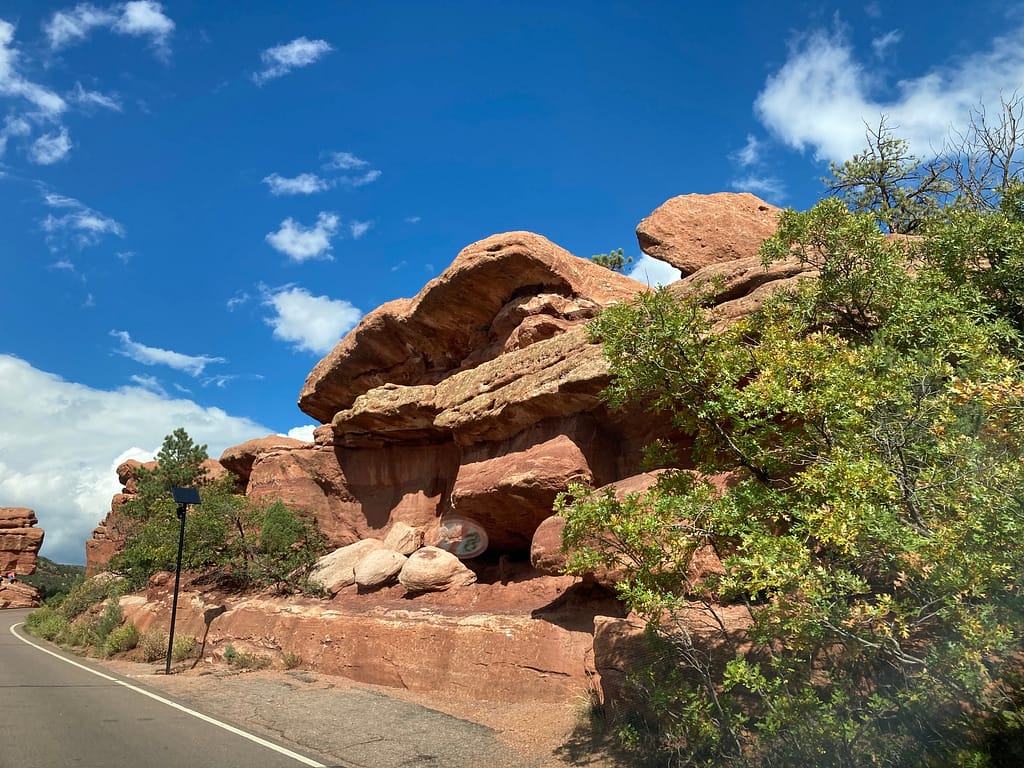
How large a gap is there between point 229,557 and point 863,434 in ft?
62.8

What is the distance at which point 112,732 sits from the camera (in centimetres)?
883

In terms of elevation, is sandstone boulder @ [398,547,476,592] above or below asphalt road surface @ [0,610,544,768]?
above

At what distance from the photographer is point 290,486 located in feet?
70.5

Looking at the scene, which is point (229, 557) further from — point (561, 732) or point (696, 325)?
point (696, 325)

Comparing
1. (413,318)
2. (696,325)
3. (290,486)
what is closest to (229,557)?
(290,486)

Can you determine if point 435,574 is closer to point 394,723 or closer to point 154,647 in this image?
point 394,723

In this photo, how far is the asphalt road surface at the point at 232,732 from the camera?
7641 mm

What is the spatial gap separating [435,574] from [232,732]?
223 inches

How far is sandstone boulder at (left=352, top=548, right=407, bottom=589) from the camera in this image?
15469mm

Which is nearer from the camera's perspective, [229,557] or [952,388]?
[952,388]

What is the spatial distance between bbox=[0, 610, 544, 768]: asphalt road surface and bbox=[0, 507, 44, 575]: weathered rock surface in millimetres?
52935

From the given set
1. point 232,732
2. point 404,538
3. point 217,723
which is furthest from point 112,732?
point 404,538

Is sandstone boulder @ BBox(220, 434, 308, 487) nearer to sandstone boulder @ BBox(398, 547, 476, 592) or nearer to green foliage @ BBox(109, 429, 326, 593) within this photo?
green foliage @ BBox(109, 429, 326, 593)

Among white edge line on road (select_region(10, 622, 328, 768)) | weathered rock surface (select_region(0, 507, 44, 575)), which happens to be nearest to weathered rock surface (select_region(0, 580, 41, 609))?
weathered rock surface (select_region(0, 507, 44, 575))
